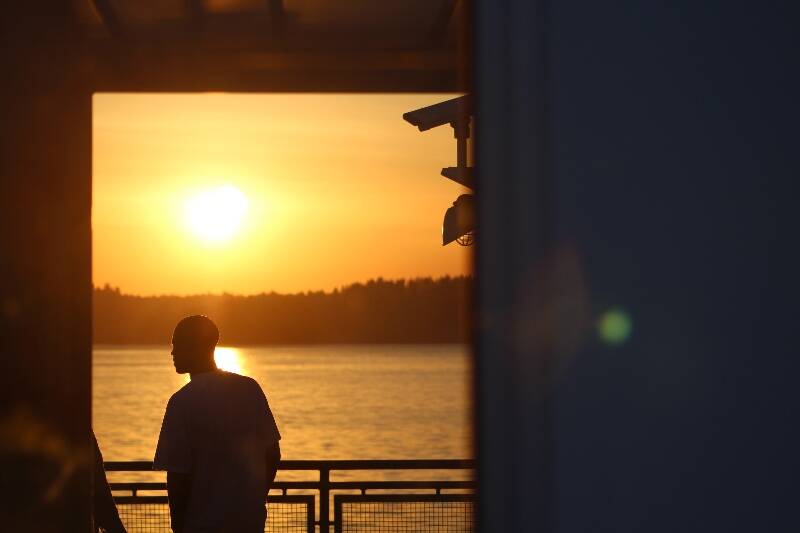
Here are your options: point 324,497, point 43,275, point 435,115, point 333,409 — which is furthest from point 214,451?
point 333,409

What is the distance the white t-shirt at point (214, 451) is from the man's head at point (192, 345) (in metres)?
0.05

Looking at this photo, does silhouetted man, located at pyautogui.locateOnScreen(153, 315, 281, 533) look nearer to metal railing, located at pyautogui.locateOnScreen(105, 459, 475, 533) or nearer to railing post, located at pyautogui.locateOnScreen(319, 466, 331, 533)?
railing post, located at pyautogui.locateOnScreen(319, 466, 331, 533)

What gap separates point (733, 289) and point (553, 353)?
0.88 feet

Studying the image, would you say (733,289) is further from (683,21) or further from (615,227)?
(683,21)

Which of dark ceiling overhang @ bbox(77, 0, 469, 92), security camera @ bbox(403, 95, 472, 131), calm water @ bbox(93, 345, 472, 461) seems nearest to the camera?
dark ceiling overhang @ bbox(77, 0, 469, 92)

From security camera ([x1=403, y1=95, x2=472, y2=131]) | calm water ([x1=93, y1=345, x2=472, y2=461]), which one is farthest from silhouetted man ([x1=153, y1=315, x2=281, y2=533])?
calm water ([x1=93, y1=345, x2=472, y2=461])

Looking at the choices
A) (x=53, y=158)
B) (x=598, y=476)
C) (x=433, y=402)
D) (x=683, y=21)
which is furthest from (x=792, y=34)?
(x=433, y=402)

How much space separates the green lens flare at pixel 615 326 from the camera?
4.37 ft

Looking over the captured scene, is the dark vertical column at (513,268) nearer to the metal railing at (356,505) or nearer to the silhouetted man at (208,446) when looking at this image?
the silhouetted man at (208,446)

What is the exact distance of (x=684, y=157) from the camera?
135 cm

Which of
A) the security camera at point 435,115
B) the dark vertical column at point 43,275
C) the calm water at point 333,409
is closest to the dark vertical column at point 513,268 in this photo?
the dark vertical column at point 43,275

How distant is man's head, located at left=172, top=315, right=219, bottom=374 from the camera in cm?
353

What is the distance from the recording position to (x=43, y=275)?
2699 millimetres

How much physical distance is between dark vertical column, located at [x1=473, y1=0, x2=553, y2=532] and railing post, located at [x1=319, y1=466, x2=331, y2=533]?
14.2ft
